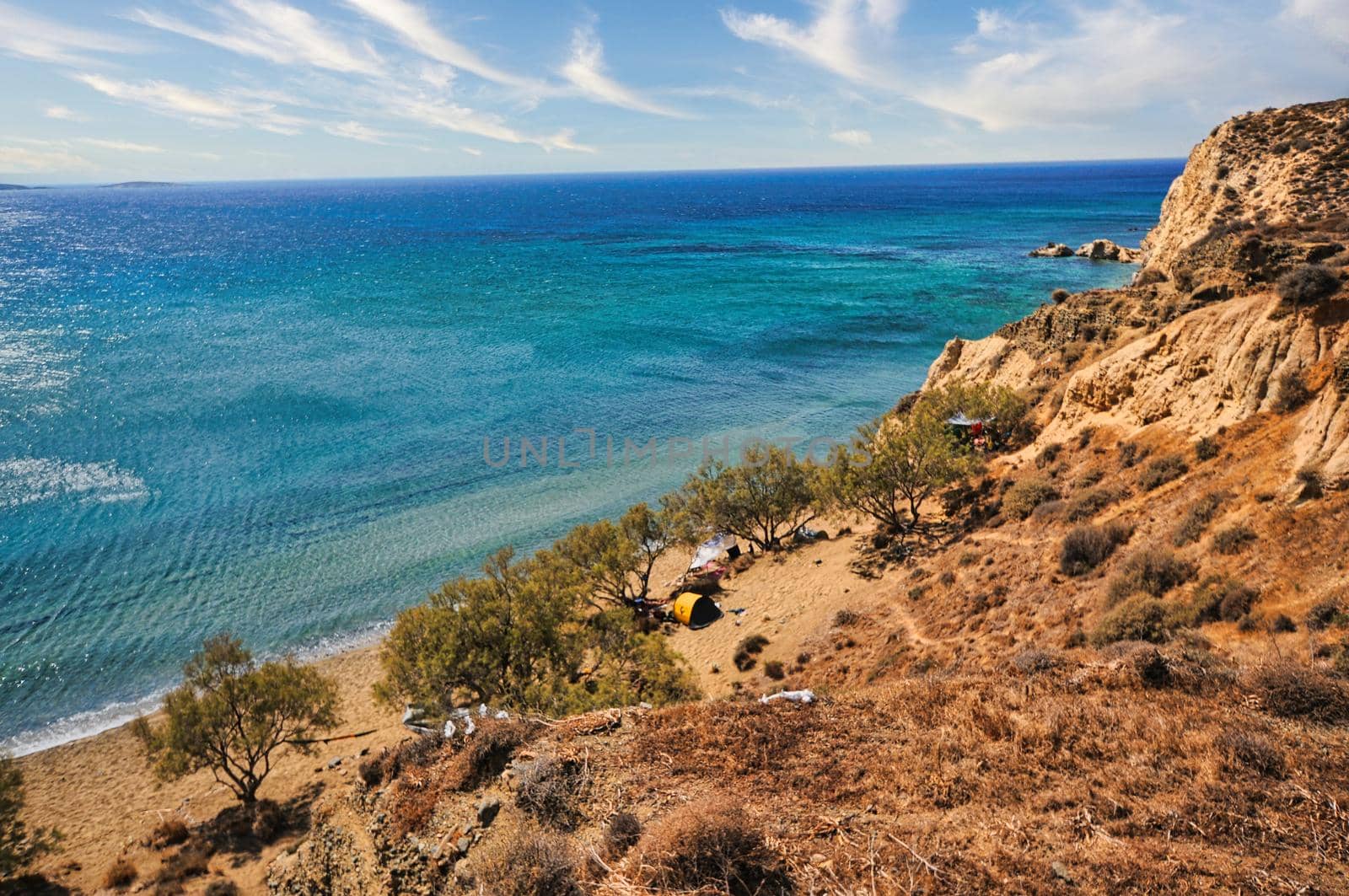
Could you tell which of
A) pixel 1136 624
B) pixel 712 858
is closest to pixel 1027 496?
pixel 1136 624

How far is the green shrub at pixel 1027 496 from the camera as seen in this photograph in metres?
23.8

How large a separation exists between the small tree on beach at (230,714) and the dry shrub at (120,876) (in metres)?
2.03

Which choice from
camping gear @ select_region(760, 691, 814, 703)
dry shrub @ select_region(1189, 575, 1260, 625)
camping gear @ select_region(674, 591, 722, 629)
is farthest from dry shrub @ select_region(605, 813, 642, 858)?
camping gear @ select_region(674, 591, 722, 629)

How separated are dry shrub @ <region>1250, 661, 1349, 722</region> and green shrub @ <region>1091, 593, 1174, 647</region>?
13.0 feet

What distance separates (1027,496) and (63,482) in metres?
49.1

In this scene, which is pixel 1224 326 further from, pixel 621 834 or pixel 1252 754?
pixel 621 834

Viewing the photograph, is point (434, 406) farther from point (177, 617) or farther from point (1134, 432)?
point (1134, 432)

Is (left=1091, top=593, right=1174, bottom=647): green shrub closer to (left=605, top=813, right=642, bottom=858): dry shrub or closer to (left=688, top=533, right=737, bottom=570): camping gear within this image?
(left=605, top=813, right=642, bottom=858): dry shrub

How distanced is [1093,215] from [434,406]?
16220 cm

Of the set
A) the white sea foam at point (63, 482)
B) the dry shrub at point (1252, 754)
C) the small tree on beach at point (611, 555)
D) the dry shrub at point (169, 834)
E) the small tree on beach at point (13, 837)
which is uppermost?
the dry shrub at point (1252, 754)

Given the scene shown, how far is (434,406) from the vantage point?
167ft

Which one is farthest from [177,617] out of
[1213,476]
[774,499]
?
[1213,476]

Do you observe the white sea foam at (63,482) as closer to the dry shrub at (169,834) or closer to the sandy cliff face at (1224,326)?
the dry shrub at (169,834)

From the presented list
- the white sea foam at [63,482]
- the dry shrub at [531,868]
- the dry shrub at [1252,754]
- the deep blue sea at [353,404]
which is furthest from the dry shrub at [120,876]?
the white sea foam at [63,482]
